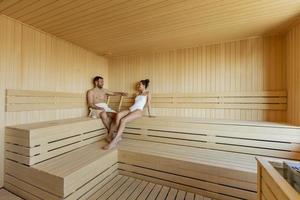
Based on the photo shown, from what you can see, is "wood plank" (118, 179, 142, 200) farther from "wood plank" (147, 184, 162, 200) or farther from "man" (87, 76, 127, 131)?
"man" (87, 76, 127, 131)

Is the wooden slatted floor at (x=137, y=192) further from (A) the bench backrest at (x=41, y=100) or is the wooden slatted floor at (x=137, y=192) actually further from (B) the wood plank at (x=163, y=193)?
(A) the bench backrest at (x=41, y=100)

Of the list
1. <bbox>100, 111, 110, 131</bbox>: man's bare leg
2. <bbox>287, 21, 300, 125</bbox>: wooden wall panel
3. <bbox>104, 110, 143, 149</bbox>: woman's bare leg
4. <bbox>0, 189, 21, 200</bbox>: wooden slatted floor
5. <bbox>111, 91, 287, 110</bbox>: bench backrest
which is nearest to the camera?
<bbox>0, 189, 21, 200</bbox>: wooden slatted floor

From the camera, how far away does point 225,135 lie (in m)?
2.58

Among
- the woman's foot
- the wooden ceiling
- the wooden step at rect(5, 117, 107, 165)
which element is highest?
the wooden ceiling

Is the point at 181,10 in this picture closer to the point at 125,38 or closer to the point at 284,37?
the point at 125,38

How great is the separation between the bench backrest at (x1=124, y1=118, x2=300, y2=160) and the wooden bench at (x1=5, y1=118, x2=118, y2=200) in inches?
32.4

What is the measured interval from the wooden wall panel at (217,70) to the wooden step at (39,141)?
1.90m

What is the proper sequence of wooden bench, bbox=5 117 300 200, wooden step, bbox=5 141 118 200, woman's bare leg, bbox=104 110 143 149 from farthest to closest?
woman's bare leg, bbox=104 110 143 149 < wooden bench, bbox=5 117 300 200 < wooden step, bbox=5 141 118 200

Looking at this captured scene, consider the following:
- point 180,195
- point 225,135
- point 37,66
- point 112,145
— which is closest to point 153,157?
point 180,195

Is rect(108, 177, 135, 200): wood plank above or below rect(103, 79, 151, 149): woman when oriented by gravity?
below

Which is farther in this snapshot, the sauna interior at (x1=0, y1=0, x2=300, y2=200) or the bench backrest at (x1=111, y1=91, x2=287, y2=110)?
the bench backrest at (x1=111, y1=91, x2=287, y2=110)

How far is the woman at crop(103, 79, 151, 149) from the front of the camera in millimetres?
2900

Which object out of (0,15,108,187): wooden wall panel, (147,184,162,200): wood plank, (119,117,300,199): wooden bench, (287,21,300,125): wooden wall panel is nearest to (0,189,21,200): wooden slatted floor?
(0,15,108,187): wooden wall panel

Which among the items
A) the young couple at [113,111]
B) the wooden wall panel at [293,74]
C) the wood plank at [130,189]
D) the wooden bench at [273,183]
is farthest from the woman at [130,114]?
the wooden wall panel at [293,74]
